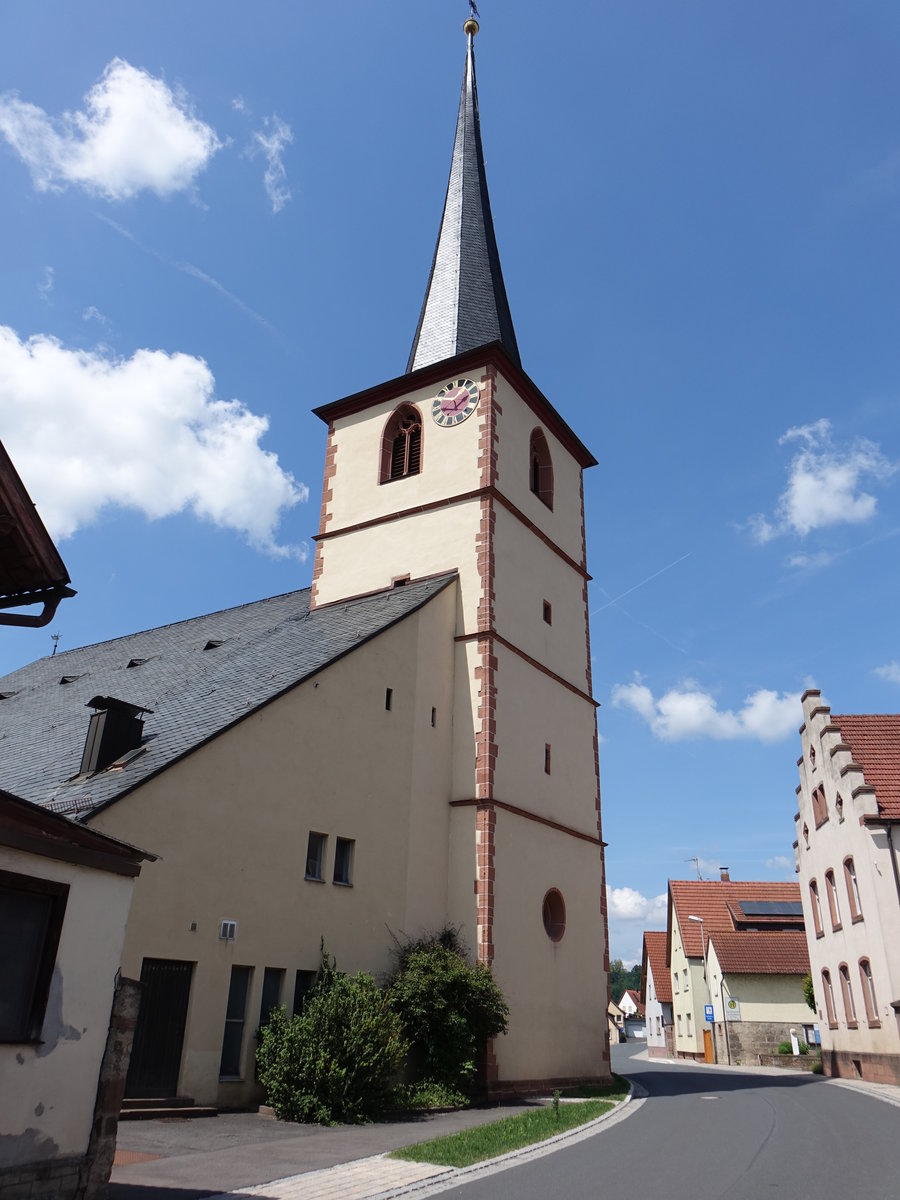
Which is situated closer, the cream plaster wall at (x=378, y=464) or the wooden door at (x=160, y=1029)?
the wooden door at (x=160, y=1029)

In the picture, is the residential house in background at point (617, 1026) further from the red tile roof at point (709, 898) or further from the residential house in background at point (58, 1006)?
the residential house in background at point (58, 1006)

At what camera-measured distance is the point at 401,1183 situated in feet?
24.9

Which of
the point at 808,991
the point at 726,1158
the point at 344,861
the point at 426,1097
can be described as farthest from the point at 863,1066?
the point at 726,1158

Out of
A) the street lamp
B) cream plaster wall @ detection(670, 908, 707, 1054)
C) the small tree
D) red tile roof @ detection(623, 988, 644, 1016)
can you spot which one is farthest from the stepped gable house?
red tile roof @ detection(623, 988, 644, 1016)

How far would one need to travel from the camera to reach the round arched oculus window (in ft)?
61.7

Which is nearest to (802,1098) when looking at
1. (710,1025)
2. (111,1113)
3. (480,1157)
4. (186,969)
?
(480,1157)

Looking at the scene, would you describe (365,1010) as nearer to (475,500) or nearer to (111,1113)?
(111,1113)

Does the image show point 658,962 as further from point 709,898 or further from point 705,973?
point 705,973

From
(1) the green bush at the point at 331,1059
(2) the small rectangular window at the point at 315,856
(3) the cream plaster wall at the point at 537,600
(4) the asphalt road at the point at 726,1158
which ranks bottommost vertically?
(4) the asphalt road at the point at 726,1158

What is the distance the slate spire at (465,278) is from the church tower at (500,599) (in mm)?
78

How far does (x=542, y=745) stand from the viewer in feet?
65.7

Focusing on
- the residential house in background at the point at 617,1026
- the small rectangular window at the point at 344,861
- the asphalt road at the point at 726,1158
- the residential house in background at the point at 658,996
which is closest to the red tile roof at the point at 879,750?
the asphalt road at the point at 726,1158

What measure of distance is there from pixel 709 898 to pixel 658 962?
12.9 meters

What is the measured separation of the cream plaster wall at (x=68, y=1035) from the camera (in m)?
6.14
